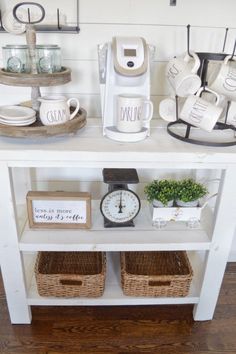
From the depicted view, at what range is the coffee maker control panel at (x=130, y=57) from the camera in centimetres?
103

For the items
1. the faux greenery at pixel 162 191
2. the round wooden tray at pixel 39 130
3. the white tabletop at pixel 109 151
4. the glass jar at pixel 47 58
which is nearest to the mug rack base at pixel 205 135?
the white tabletop at pixel 109 151

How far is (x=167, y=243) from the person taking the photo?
1.24 m

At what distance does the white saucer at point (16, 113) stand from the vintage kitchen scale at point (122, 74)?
0.26m

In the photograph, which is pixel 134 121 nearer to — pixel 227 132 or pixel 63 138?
pixel 63 138

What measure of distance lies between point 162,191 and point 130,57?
1.70 feet

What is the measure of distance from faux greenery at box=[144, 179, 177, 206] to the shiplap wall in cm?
44

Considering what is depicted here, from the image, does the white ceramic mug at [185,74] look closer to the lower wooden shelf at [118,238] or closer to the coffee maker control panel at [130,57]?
the coffee maker control panel at [130,57]

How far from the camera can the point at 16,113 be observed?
3.62ft

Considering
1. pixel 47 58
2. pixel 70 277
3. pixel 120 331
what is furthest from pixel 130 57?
pixel 120 331

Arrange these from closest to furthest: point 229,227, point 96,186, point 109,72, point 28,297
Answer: point 109,72, point 229,227, point 28,297, point 96,186

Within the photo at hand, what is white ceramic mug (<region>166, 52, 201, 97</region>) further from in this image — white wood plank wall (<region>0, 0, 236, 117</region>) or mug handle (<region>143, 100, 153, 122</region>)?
white wood plank wall (<region>0, 0, 236, 117</region>)

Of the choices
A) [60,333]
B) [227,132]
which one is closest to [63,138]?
[227,132]

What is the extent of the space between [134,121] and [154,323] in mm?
881

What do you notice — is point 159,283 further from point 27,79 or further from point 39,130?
point 27,79
